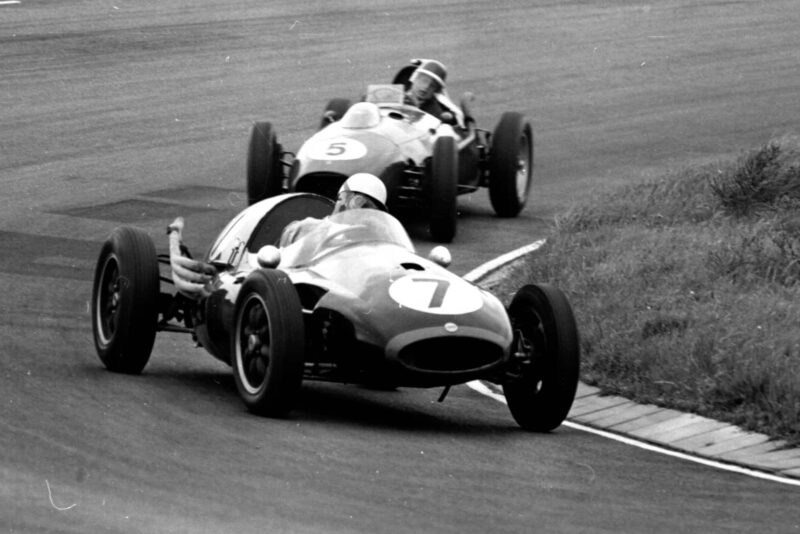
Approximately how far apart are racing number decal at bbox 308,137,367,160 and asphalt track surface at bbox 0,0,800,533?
1005mm

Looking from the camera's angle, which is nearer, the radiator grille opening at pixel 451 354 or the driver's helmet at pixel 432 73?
the radiator grille opening at pixel 451 354

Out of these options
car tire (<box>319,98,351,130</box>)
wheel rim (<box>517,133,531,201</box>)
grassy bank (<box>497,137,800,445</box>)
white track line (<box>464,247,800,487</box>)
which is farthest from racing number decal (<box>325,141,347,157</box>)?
white track line (<box>464,247,800,487</box>)

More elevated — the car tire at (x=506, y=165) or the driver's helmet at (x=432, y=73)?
the driver's helmet at (x=432, y=73)

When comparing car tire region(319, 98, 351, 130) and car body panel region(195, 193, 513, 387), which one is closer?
car body panel region(195, 193, 513, 387)

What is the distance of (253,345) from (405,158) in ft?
21.6

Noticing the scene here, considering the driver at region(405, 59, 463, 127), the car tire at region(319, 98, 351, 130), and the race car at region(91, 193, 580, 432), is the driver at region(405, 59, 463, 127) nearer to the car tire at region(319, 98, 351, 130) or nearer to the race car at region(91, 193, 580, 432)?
the car tire at region(319, 98, 351, 130)

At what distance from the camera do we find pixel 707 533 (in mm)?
7633

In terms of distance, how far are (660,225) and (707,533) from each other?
7449 millimetres

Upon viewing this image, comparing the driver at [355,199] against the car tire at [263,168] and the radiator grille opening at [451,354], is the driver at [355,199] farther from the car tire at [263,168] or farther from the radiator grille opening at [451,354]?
the car tire at [263,168]

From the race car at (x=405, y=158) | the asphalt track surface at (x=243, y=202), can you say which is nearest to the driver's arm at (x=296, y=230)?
the asphalt track surface at (x=243, y=202)

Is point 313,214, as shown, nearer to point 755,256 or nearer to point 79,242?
point 755,256

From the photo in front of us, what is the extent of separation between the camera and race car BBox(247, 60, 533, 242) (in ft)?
50.8

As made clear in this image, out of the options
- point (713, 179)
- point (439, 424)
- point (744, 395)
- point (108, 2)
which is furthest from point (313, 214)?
point (108, 2)

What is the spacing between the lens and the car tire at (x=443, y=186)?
15430 mm
